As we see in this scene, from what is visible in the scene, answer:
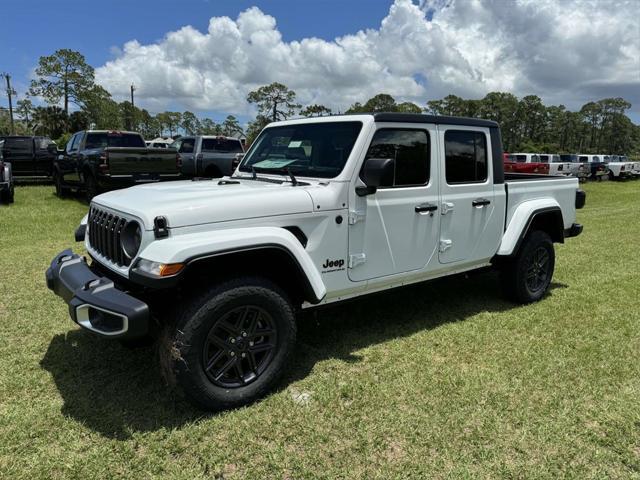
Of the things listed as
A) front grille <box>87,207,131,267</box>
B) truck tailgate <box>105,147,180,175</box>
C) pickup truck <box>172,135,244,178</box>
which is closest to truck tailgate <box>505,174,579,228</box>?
front grille <box>87,207,131,267</box>

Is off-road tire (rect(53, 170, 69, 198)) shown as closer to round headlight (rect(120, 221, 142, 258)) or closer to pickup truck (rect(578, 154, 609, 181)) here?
round headlight (rect(120, 221, 142, 258))

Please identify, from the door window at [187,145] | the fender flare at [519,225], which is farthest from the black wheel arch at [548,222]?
the door window at [187,145]

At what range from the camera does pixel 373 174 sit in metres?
3.38

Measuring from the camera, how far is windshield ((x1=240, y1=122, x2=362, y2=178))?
3668 millimetres

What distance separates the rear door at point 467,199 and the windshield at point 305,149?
3.12 feet

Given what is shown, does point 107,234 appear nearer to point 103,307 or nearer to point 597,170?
point 103,307

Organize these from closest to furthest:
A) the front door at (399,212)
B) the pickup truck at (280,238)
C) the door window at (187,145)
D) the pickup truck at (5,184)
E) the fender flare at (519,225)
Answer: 1. the pickup truck at (280,238)
2. the front door at (399,212)
3. the fender flare at (519,225)
4. the pickup truck at (5,184)
5. the door window at (187,145)

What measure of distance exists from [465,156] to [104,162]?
7.84 m

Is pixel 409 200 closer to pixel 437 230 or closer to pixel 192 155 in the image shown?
pixel 437 230

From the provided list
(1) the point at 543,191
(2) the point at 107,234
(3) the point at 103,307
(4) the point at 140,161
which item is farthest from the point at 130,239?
(4) the point at 140,161

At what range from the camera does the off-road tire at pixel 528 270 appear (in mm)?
5035

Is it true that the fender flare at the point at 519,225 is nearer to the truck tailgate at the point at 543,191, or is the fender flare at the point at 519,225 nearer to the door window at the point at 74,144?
the truck tailgate at the point at 543,191

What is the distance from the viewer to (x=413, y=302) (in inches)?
206

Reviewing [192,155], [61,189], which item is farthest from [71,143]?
[192,155]
